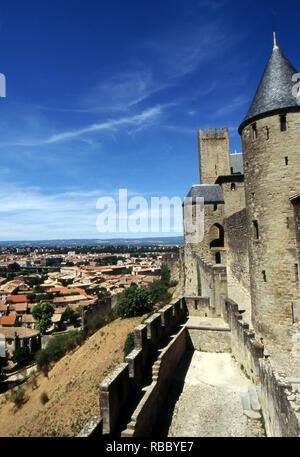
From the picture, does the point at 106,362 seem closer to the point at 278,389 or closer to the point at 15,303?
the point at 278,389

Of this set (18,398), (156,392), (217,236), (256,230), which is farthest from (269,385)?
(18,398)

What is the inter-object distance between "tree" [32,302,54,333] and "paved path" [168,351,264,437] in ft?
147

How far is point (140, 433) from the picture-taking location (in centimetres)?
596

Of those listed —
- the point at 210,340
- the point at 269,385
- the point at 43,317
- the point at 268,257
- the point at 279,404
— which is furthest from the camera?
the point at 43,317

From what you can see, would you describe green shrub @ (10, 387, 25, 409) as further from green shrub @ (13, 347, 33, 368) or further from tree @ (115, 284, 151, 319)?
green shrub @ (13, 347, 33, 368)

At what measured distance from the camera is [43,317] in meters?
49.3

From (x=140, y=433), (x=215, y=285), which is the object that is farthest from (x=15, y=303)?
(x=140, y=433)

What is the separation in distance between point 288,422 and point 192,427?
3.21m

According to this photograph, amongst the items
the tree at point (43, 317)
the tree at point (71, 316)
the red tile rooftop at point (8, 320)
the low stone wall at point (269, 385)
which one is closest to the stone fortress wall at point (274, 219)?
the low stone wall at point (269, 385)

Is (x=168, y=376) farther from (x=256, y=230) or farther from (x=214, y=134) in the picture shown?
(x=214, y=134)

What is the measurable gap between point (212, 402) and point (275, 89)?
453 inches

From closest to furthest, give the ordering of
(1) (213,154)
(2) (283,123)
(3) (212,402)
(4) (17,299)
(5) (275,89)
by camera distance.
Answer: (3) (212,402)
(2) (283,123)
(5) (275,89)
(1) (213,154)
(4) (17,299)

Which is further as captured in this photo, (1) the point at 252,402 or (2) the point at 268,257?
Result: (2) the point at 268,257

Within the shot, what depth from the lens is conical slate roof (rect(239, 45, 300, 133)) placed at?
11.3m
